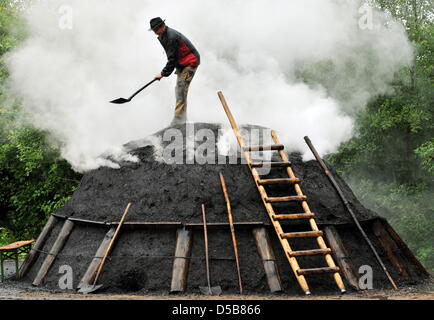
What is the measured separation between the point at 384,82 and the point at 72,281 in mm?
12560

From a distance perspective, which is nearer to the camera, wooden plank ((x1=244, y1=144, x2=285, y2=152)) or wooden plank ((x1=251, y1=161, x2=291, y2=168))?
wooden plank ((x1=251, y1=161, x2=291, y2=168))

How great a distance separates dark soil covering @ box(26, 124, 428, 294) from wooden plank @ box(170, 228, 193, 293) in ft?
0.33

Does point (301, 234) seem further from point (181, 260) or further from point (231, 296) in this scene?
point (181, 260)

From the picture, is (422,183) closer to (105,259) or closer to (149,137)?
(149,137)

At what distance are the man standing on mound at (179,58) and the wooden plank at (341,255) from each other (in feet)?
12.1

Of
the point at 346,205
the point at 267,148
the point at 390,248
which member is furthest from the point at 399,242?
the point at 267,148

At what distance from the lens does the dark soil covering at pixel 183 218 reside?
310 inches

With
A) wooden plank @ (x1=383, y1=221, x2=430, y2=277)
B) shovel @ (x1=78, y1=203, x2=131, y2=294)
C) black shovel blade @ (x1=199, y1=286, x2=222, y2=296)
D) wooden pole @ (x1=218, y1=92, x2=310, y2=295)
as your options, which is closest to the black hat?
wooden pole @ (x1=218, y1=92, x2=310, y2=295)

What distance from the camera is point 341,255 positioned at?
8.15 meters

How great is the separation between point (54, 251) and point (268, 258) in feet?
12.2

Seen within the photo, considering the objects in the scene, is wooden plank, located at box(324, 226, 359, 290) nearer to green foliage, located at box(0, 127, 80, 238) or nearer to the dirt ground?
the dirt ground

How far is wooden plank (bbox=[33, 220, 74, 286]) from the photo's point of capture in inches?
344

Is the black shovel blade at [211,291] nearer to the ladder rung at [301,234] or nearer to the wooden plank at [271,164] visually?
the ladder rung at [301,234]

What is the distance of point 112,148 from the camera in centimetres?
1039
